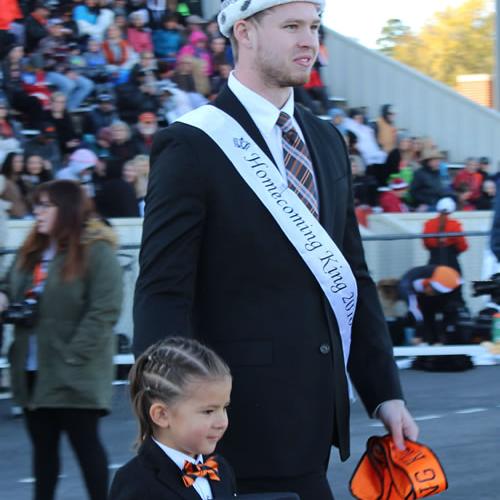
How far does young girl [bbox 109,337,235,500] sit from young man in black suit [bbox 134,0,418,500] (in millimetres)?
240

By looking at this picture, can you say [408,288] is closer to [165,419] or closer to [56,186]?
[56,186]

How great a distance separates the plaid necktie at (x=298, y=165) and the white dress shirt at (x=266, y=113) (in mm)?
13

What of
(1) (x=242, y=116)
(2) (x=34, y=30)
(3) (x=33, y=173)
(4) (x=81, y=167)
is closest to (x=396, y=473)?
(1) (x=242, y=116)

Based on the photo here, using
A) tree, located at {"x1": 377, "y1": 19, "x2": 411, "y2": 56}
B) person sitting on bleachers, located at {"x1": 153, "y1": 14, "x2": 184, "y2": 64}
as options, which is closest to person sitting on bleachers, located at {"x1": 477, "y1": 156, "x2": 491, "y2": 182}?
person sitting on bleachers, located at {"x1": 153, "y1": 14, "x2": 184, "y2": 64}

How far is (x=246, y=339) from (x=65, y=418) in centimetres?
234

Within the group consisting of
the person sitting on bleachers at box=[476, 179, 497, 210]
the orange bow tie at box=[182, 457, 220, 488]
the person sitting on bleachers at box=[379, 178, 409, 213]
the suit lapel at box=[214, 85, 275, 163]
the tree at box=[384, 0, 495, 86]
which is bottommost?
the tree at box=[384, 0, 495, 86]

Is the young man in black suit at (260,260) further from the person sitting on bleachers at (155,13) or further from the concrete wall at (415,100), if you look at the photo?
the concrete wall at (415,100)

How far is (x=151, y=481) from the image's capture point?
267 centimetres

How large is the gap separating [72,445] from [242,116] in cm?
243

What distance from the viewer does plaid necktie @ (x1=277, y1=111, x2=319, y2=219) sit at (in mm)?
3203

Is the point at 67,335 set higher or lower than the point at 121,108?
higher

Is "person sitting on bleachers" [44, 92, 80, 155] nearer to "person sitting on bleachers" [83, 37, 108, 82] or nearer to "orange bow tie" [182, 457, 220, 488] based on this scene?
"person sitting on bleachers" [83, 37, 108, 82]

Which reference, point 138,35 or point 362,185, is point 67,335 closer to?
point 362,185

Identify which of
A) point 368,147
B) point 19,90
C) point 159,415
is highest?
point 159,415
